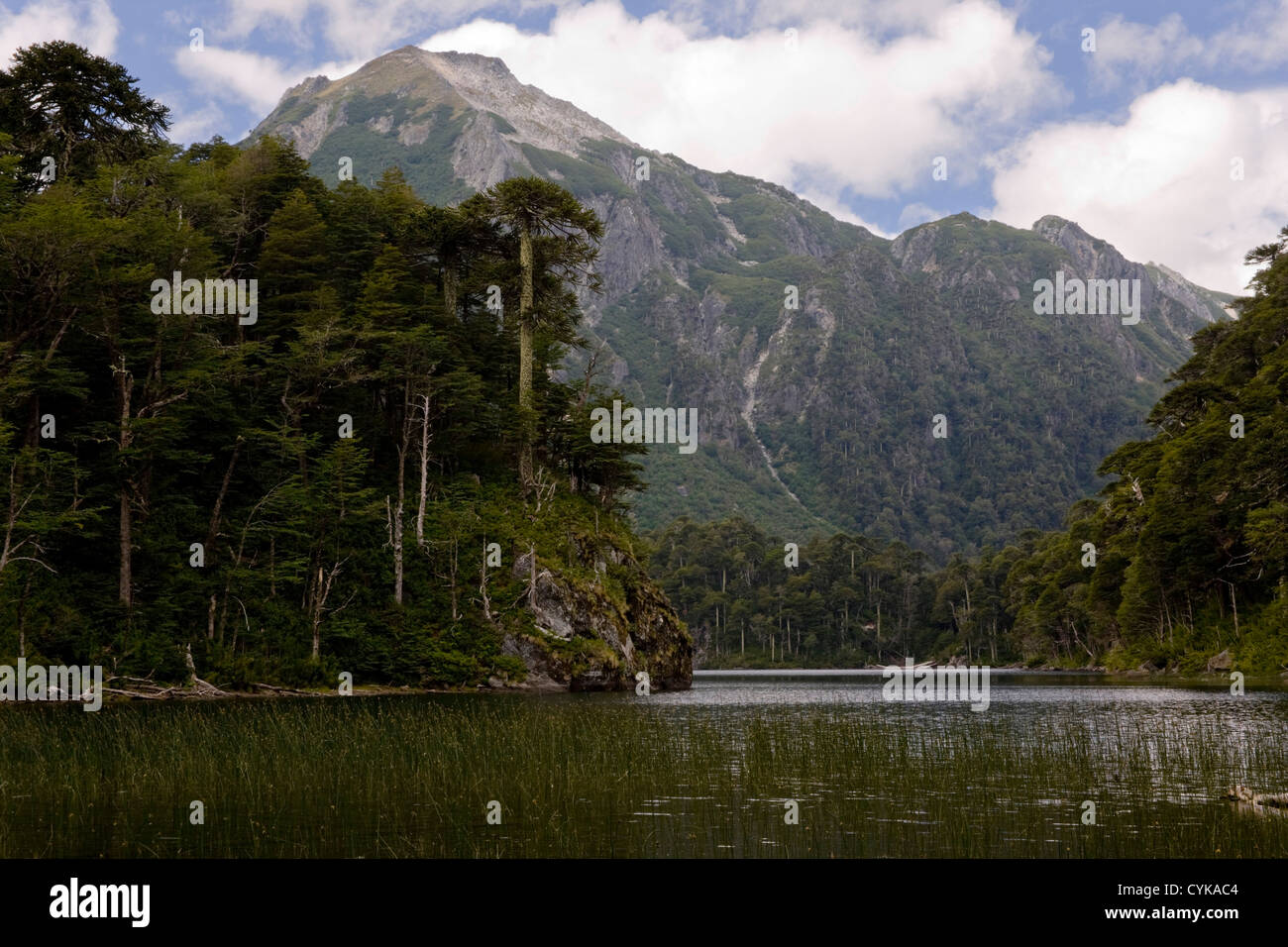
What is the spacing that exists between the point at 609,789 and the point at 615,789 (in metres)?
0.20

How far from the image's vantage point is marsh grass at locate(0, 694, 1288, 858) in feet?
44.3

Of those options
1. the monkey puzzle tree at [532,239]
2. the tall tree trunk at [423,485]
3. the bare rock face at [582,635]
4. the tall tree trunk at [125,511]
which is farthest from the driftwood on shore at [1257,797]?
the monkey puzzle tree at [532,239]

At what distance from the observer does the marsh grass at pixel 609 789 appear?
13.5 m

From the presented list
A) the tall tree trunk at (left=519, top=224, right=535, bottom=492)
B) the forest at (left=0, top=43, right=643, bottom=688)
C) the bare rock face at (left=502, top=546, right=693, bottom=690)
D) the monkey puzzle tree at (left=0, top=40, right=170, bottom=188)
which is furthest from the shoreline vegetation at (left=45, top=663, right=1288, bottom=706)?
the monkey puzzle tree at (left=0, top=40, right=170, bottom=188)

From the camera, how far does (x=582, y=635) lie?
5578cm

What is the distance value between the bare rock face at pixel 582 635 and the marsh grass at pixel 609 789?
24.4 m

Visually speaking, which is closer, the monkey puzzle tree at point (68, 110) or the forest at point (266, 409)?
the forest at point (266, 409)

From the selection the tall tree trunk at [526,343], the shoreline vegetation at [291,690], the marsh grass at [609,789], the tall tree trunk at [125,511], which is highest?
the tall tree trunk at [526,343]

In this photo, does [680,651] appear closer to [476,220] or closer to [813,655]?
[476,220]

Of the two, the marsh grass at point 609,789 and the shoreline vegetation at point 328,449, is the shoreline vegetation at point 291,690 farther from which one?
the marsh grass at point 609,789

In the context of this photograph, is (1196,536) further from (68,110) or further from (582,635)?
(68,110)

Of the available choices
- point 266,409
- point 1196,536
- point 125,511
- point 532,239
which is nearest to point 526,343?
point 532,239
